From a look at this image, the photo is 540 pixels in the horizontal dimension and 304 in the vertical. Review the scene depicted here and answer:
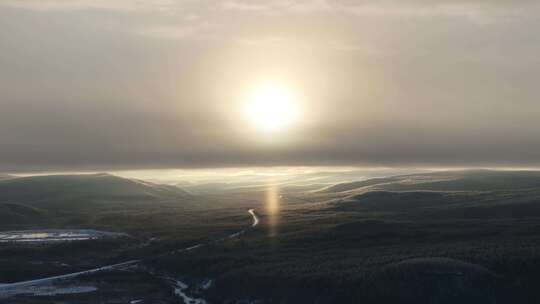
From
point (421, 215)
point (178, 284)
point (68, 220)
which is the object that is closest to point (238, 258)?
point (178, 284)

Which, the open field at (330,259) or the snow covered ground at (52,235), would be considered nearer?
the open field at (330,259)

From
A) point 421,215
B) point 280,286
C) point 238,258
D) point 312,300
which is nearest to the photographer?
point 312,300

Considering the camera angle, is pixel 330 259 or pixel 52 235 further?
pixel 52 235

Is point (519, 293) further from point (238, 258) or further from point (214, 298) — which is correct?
point (238, 258)

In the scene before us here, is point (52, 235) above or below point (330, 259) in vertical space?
above

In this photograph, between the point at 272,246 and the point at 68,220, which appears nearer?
the point at 272,246

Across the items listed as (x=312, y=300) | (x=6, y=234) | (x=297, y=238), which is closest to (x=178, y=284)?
(x=312, y=300)

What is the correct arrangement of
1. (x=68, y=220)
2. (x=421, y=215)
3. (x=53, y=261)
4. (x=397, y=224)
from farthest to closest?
1. (x=68, y=220)
2. (x=421, y=215)
3. (x=397, y=224)
4. (x=53, y=261)

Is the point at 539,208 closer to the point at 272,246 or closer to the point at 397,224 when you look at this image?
the point at 397,224

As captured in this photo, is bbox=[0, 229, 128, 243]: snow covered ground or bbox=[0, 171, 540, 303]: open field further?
bbox=[0, 229, 128, 243]: snow covered ground
